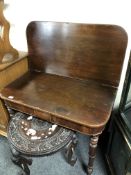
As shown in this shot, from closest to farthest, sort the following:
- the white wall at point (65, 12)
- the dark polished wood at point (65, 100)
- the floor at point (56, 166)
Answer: the dark polished wood at point (65, 100) < the white wall at point (65, 12) < the floor at point (56, 166)

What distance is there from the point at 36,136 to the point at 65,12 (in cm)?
84

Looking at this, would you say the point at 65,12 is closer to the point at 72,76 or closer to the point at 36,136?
the point at 72,76

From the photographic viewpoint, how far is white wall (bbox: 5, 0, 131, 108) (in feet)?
3.35

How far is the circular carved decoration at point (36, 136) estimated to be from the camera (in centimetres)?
94

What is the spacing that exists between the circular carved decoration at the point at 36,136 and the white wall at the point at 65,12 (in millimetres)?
654

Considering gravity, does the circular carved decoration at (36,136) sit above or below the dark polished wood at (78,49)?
below

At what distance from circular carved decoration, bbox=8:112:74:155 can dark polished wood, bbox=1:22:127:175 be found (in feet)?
0.21

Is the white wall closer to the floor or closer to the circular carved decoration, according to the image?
the circular carved decoration

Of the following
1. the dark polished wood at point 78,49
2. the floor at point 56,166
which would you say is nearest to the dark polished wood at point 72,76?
the dark polished wood at point 78,49

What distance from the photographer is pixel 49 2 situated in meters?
1.17

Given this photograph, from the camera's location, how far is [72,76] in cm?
128

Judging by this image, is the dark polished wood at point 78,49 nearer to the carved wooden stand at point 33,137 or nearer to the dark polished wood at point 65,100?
the dark polished wood at point 65,100

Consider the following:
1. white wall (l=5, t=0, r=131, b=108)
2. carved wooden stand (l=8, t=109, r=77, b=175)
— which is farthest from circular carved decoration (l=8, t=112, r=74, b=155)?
white wall (l=5, t=0, r=131, b=108)

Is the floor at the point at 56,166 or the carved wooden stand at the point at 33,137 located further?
the floor at the point at 56,166
